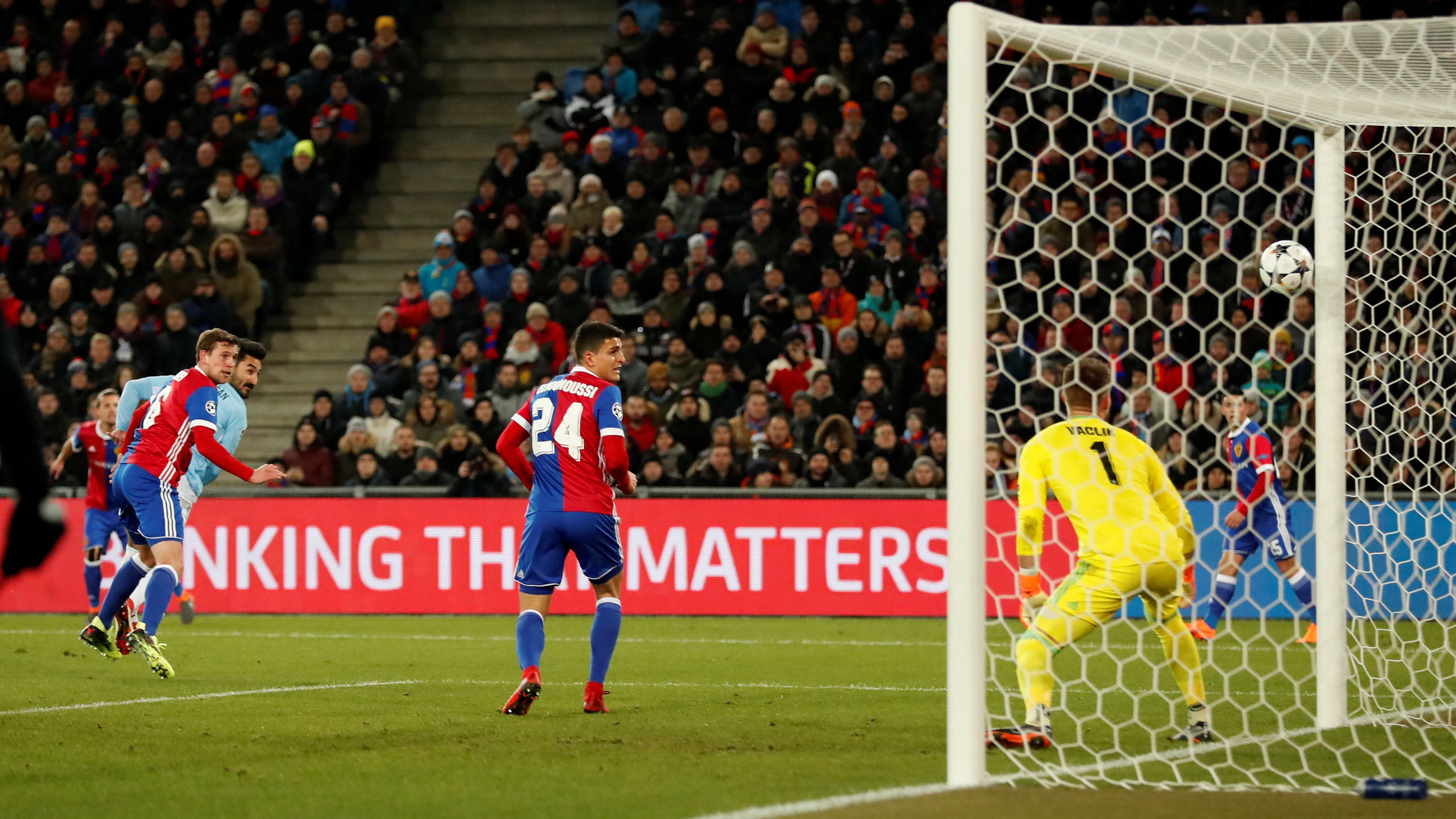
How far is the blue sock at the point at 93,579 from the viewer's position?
557 inches

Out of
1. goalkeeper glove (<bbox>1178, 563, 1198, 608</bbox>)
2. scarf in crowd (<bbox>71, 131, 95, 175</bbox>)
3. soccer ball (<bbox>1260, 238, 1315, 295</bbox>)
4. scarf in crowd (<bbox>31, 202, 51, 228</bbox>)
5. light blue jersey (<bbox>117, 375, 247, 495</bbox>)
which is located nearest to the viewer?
goalkeeper glove (<bbox>1178, 563, 1198, 608</bbox>)

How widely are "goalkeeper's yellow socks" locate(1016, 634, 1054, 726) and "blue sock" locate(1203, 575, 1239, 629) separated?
5723 mm

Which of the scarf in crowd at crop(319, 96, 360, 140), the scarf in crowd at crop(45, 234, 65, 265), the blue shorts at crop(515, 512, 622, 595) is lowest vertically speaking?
the blue shorts at crop(515, 512, 622, 595)

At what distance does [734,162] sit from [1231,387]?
6415mm

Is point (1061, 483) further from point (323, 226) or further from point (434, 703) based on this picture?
point (323, 226)

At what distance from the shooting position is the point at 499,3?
22.5m

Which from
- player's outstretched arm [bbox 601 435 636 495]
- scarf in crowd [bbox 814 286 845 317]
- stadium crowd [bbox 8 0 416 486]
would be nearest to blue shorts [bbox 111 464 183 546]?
player's outstretched arm [bbox 601 435 636 495]

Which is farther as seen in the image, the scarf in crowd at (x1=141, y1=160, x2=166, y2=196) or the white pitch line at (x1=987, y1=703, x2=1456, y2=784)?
the scarf in crowd at (x1=141, y1=160, x2=166, y2=196)

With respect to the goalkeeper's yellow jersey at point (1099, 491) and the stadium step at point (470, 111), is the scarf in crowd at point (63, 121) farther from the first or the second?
the goalkeeper's yellow jersey at point (1099, 491)

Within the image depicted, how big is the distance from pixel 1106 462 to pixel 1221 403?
253 inches

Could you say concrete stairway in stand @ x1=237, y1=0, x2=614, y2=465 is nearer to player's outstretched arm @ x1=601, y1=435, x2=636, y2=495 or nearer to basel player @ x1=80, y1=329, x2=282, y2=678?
basel player @ x1=80, y1=329, x2=282, y2=678

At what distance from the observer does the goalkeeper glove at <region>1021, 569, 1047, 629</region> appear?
746 cm

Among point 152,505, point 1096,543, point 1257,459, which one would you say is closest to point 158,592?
point 152,505

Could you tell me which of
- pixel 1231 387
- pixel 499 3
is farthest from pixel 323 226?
pixel 1231 387
